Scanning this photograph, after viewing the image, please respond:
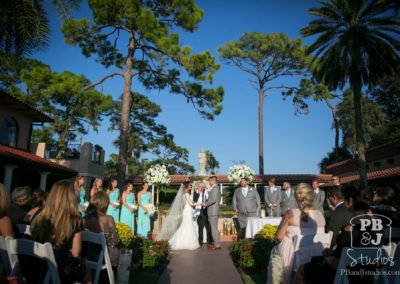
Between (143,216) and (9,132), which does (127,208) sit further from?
(9,132)

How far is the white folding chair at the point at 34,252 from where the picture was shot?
94.8 inches

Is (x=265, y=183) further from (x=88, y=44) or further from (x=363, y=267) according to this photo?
(x=363, y=267)

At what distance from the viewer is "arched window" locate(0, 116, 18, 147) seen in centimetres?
1507

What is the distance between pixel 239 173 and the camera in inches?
380

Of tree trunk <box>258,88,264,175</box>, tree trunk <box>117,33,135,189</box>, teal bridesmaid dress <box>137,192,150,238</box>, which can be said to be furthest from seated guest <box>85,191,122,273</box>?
tree trunk <box>258,88,264,175</box>

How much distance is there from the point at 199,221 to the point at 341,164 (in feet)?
66.2

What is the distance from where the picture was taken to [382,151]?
2030 cm

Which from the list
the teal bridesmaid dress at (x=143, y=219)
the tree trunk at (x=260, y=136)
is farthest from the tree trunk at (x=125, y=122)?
the tree trunk at (x=260, y=136)

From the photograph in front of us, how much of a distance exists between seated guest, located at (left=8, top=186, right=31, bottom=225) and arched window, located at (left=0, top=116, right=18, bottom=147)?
13447mm

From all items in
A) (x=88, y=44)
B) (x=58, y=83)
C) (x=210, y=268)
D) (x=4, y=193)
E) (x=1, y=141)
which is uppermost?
(x=88, y=44)

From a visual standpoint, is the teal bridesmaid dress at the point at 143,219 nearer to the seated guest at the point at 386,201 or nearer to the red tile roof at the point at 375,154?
the seated guest at the point at 386,201

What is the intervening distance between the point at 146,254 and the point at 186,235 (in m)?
2.50

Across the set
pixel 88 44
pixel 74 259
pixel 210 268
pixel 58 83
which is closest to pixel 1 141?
pixel 58 83

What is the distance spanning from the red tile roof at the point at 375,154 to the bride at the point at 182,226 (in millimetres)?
17036
